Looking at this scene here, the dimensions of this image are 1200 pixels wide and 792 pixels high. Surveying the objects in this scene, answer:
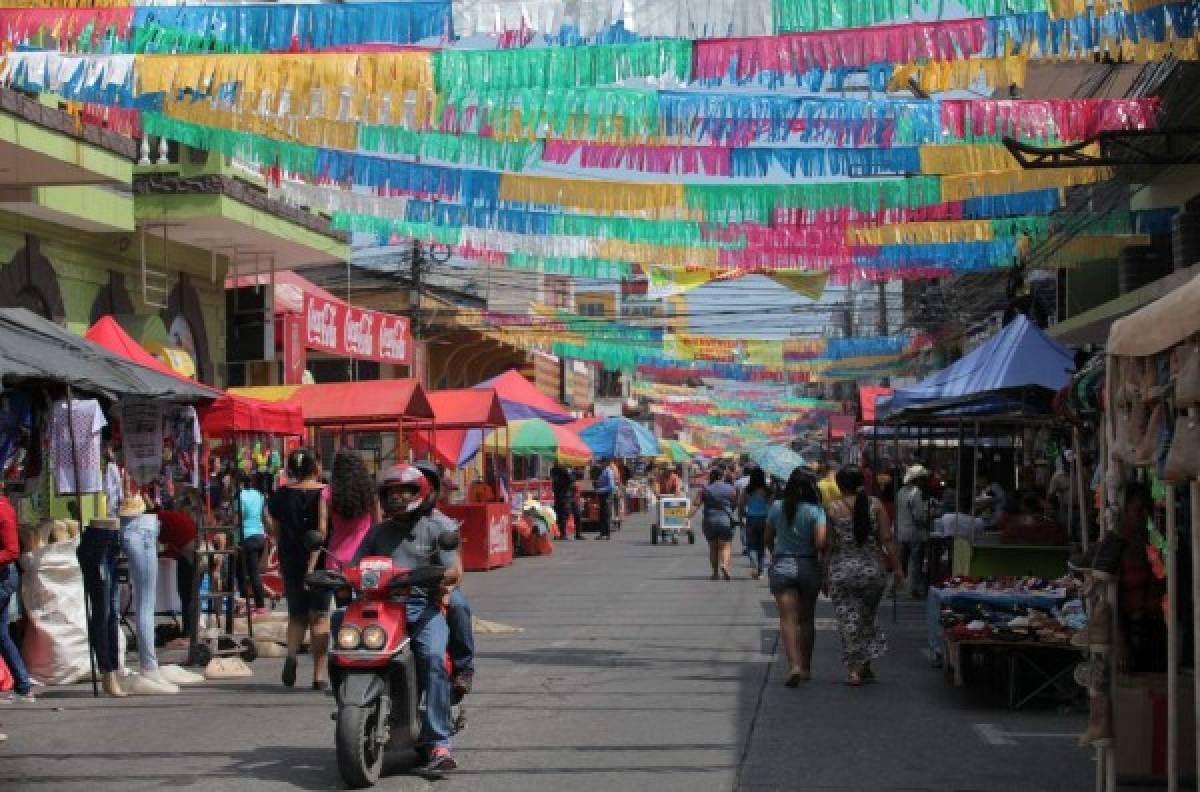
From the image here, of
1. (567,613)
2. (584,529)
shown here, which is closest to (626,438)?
(584,529)

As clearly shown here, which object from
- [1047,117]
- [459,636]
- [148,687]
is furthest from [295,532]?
[1047,117]

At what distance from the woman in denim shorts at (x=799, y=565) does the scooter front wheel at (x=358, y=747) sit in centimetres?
516

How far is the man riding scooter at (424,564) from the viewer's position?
30.6 ft

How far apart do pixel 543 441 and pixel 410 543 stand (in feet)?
91.8

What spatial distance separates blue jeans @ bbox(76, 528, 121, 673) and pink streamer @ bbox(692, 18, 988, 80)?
569 cm

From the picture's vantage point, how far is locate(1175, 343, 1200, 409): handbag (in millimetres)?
7105

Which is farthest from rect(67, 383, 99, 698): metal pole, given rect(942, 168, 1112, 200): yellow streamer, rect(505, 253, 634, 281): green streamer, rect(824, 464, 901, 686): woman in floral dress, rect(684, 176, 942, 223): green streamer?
rect(942, 168, 1112, 200): yellow streamer

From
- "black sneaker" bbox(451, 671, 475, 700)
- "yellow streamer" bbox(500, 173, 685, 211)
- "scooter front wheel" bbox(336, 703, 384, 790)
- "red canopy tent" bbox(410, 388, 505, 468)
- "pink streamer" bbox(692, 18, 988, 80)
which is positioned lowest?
"scooter front wheel" bbox(336, 703, 384, 790)

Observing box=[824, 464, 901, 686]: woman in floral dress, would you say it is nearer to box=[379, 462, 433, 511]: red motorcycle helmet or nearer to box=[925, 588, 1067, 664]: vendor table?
box=[925, 588, 1067, 664]: vendor table

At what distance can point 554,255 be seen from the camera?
60.1 ft

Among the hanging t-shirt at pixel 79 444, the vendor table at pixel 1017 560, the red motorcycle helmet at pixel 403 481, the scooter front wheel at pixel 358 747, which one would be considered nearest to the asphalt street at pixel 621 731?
the scooter front wheel at pixel 358 747

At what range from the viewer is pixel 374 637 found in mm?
9062

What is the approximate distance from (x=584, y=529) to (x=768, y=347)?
283 inches

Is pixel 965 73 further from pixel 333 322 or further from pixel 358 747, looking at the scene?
pixel 333 322
